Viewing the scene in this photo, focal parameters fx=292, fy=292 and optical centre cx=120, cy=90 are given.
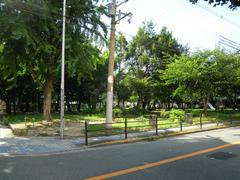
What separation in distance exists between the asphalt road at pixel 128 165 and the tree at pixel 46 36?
890 centimetres

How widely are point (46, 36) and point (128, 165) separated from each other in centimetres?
1322

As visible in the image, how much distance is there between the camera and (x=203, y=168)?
8164 millimetres

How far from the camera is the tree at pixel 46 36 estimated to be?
17.1 m

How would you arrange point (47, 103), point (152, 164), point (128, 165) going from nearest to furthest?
point (128, 165) < point (152, 164) < point (47, 103)

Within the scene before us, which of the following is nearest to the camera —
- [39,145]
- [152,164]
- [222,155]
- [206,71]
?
[152,164]

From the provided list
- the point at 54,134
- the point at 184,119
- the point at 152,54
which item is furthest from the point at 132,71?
the point at 54,134

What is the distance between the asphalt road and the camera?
23.9ft

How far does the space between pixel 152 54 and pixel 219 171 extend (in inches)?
1377

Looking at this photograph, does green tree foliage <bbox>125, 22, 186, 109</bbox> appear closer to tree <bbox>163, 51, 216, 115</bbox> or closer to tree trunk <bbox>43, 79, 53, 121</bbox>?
tree <bbox>163, 51, 216, 115</bbox>

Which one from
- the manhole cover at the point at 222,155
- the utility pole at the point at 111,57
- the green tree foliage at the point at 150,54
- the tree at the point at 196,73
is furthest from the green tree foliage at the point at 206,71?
the manhole cover at the point at 222,155

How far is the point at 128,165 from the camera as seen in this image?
8.46 meters

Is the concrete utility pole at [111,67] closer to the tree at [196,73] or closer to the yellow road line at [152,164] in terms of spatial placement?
the yellow road line at [152,164]

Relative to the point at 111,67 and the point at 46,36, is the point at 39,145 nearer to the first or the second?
the point at 111,67

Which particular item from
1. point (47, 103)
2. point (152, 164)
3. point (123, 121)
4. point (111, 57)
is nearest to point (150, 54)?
point (123, 121)
